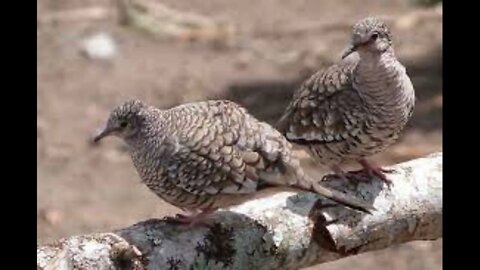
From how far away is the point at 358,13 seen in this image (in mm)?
9594

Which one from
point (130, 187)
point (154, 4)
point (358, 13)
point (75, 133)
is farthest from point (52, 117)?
point (358, 13)

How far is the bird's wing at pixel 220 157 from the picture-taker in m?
3.43

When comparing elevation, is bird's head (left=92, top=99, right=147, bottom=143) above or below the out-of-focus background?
above

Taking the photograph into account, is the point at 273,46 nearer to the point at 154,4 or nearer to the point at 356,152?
the point at 154,4

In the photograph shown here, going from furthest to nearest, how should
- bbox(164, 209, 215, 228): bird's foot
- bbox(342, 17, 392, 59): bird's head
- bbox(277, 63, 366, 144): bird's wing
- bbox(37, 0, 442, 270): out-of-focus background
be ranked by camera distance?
bbox(37, 0, 442, 270): out-of-focus background < bbox(277, 63, 366, 144): bird's wing < bbox(342, 17, 392, 59): bird's head < bbox(164, 209, 215, 228): bird's foot

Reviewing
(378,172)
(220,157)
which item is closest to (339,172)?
(378,172)

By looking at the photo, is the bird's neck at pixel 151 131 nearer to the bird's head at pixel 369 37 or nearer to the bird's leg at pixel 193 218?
the bird's leg at pixel 193 218

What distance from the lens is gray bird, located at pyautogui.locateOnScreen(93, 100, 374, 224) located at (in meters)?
3.44

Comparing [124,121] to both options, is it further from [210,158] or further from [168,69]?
[168,69]

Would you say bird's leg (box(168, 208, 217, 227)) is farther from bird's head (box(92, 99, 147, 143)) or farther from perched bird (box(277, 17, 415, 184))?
perched bird (box(277, 17, 415, 184))

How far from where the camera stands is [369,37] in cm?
368

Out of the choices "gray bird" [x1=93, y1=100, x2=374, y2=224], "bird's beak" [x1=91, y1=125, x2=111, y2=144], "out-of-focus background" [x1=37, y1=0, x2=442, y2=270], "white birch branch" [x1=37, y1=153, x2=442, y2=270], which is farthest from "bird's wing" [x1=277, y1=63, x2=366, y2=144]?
"out-of-focus background" [x1=37, y1=0, x2=442, y2=270]
